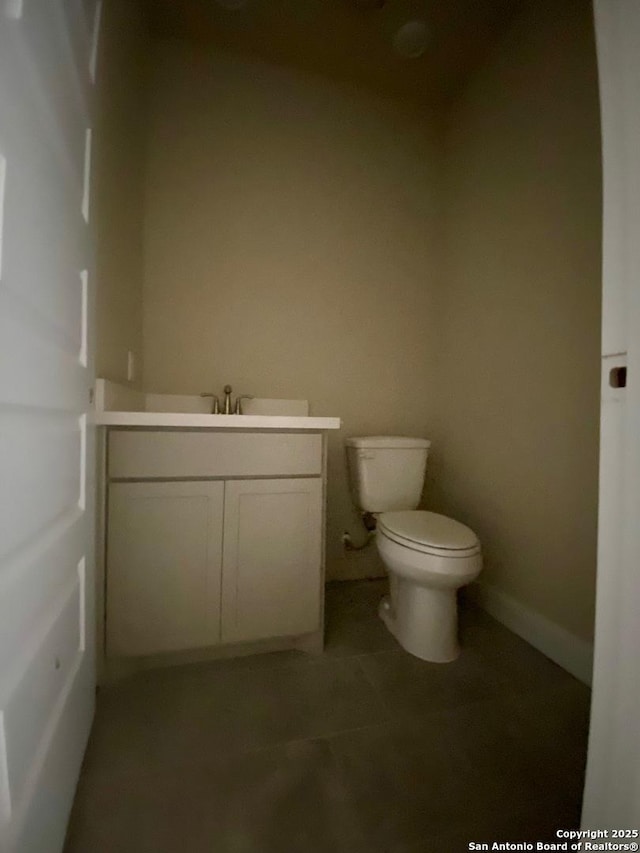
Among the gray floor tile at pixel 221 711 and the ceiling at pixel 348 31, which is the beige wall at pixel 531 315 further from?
the gray floor tile at pixel 221 711

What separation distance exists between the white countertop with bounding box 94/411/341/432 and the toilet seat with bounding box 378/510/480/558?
46 centimetres

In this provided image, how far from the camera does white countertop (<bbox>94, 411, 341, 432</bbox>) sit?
1.03m

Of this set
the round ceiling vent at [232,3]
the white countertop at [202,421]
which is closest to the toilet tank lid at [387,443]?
the white countertop at [202,421]

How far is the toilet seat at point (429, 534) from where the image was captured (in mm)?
1164

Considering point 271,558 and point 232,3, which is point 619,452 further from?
point 232,3

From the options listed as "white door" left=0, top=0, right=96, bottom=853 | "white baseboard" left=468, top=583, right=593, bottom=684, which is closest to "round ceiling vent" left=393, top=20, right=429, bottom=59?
"white door" left=0, top=0, right=96, bottom=853

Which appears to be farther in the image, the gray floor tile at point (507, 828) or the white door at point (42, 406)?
the gray floor tile at point (507, 828)

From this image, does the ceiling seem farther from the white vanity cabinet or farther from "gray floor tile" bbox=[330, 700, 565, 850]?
"gray floor tile" bbox=[330, 700, 565, 850]

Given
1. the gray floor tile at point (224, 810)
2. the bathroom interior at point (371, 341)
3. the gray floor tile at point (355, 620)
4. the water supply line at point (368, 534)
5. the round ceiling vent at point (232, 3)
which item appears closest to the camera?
the gray floor tile at point (224, 810)

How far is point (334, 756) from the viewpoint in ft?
2.90

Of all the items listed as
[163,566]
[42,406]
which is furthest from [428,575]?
[42,406]

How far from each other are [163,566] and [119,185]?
4.27ft

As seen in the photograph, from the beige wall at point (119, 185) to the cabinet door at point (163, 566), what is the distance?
0.44m

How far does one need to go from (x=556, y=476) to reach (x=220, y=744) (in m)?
1.37
